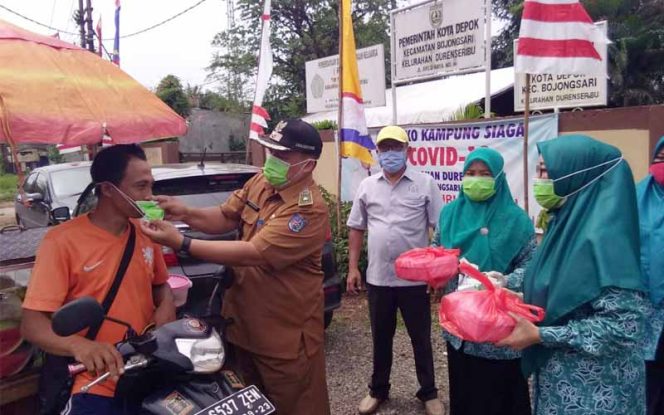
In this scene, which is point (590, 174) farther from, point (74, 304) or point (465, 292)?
point (74, 304)

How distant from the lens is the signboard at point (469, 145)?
528 cm

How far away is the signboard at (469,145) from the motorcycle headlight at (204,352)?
4041 millimetres

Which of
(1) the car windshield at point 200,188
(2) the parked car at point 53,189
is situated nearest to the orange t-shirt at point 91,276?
(1) the car windshield at point 200,188

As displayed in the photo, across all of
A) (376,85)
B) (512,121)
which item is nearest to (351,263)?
(512,121)

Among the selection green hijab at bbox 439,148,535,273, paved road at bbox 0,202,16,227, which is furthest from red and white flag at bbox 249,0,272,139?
paved road at bbox 0,202,16,227

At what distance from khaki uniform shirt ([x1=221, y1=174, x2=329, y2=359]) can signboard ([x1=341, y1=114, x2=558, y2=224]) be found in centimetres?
337

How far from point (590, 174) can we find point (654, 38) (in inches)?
495

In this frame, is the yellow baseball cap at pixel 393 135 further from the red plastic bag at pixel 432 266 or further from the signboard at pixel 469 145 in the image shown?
the signboard at pixel 469 145

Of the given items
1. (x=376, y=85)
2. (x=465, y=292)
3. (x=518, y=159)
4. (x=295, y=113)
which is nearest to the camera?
(x=465, y=292)

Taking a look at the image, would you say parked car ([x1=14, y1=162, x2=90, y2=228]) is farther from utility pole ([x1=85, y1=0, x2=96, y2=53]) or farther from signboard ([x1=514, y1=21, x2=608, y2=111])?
utility pole ([x1=85, y1=0, x2=96, y2=53])

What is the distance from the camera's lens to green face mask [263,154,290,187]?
236 cm

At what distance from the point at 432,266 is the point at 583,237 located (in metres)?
0.79

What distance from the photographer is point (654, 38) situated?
1217 cm

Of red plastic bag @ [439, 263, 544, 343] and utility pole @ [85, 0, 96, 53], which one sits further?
utility pole @ [85, 0, 96, 53]
